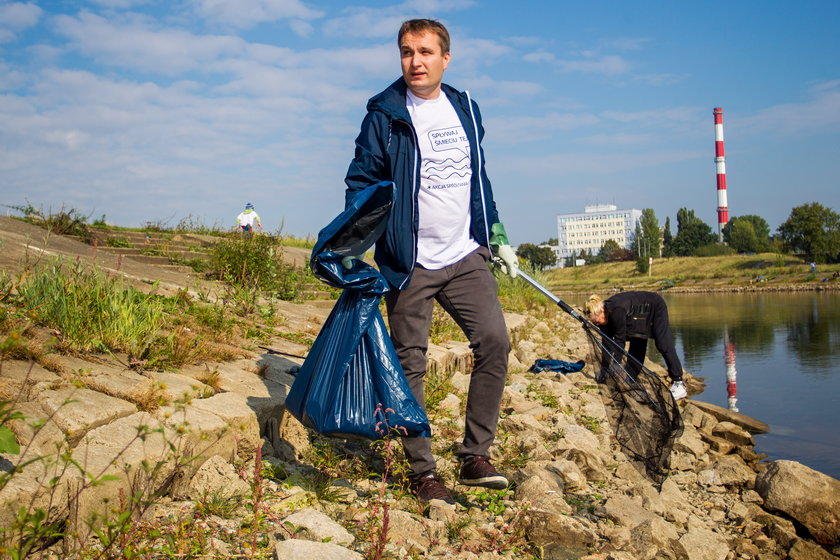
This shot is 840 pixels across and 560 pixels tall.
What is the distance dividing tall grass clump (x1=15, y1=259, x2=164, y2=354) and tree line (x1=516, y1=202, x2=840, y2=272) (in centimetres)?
1934

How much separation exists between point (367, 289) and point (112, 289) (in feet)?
5.80

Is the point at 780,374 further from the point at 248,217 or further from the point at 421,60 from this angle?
the point at 248,217

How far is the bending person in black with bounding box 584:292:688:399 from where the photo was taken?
284 inches

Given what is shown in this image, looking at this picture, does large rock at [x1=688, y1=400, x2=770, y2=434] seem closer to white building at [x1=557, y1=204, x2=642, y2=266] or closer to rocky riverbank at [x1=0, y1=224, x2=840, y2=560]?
rocky riverbank at [x1=0, y1=224, x2=840, y2=560]

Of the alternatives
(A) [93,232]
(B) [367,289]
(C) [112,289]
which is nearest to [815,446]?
(B) [367,289]

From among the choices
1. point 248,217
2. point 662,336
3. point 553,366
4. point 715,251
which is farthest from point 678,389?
point 715,251

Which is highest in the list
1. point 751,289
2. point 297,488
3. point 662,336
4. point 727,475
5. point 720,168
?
point 720,168

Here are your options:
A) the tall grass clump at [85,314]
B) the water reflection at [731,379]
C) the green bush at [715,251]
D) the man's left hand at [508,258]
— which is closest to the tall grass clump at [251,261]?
the tall grass clump at [85,314]

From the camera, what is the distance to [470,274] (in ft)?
11.0

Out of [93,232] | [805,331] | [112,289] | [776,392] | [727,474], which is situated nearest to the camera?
[112,289]

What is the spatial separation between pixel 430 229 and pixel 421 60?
79 cm

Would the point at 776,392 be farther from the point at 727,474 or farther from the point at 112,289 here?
the point at 112,289

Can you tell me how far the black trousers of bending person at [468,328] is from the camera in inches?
129

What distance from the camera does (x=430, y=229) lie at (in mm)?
3330
